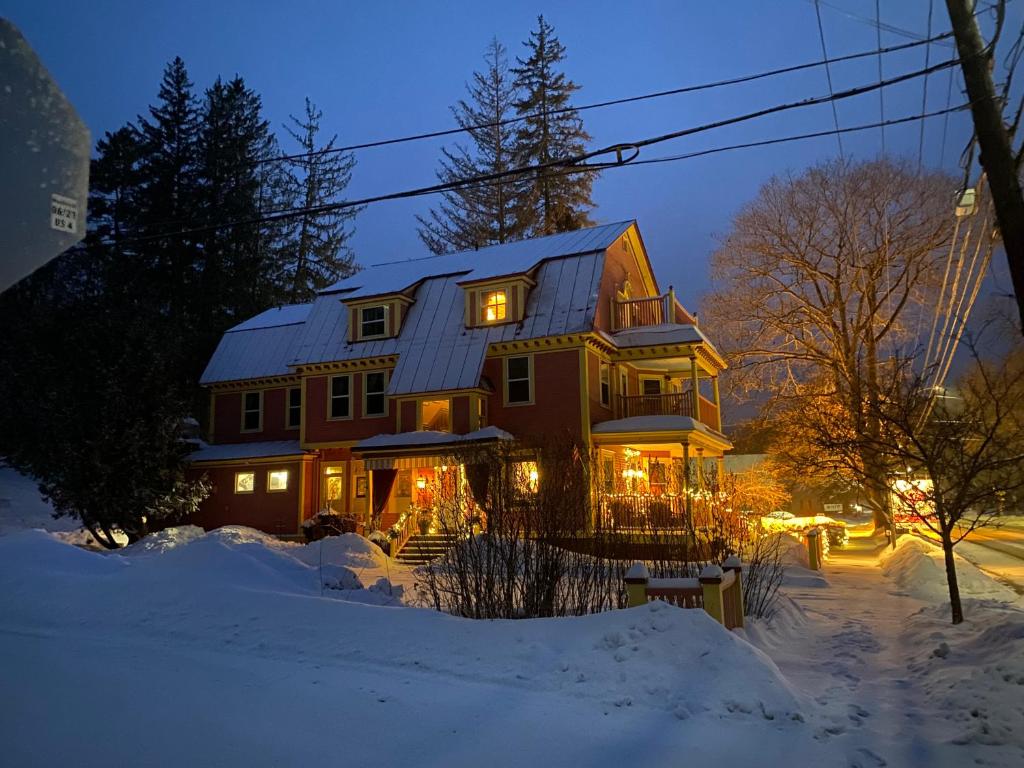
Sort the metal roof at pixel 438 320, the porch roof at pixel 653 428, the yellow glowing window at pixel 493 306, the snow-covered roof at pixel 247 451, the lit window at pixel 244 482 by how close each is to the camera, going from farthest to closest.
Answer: the lit window at pixel 244 482 < the snow-covered roof at pixel 247 451 < the yellow glowing window at pixel 493 306 < the metal roof at pixel 438 320 < the porch roof at pixel 653 428

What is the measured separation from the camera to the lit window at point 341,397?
999 inches

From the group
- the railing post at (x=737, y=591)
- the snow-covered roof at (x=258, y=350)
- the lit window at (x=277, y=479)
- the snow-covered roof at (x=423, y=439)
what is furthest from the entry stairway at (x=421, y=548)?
the railing post at (x=737, y=591)

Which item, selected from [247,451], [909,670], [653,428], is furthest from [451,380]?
[909,670]

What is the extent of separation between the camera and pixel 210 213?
41.5 meters

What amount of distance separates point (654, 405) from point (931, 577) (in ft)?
33.1

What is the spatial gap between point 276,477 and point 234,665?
2022 centimetres

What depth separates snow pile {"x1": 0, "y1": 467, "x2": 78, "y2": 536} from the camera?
81.1 ft

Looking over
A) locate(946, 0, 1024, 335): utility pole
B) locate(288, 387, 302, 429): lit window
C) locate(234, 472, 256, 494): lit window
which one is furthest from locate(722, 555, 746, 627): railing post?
locate(288, 387, 302, 429): lit window

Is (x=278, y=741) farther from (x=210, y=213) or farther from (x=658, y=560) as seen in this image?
(x=210, y=213)

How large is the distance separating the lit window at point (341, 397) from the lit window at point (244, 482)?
4.43 m

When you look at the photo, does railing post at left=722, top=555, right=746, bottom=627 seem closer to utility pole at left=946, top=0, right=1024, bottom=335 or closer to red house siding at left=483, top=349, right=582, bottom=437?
utility pole at left=946, top=0, right=1024, bottom=335

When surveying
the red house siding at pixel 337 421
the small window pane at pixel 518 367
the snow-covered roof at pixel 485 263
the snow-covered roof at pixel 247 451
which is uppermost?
the snow-covered roof at pixel 485 263

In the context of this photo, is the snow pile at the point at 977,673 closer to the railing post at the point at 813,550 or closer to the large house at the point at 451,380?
the railing post at the point at 813,550

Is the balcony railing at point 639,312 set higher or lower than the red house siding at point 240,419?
higher
